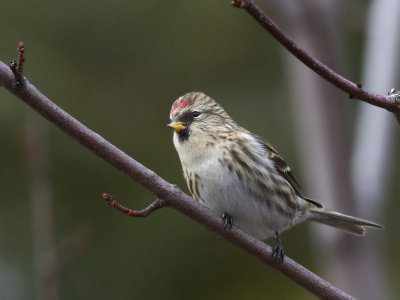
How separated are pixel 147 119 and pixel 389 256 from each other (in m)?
2.13

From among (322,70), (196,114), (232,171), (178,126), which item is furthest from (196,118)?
(322,70)

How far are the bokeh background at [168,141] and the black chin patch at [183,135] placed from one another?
0.85m

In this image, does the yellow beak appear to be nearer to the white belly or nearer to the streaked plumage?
the streaked plumage

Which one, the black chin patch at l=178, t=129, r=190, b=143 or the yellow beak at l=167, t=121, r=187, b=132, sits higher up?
the yellow beak at l=167, t=121, r=187, b=132

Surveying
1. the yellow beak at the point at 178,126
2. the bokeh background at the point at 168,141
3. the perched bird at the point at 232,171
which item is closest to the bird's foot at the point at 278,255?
the perched bird at the point at 232,171

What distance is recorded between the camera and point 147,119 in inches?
205

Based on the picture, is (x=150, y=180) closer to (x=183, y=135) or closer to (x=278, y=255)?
(x=278, y=255)

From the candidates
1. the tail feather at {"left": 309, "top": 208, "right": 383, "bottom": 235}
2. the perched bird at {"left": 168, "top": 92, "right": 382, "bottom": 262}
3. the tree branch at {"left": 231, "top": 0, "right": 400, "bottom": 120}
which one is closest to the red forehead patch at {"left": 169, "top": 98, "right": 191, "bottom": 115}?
the perched bird at {"left": 168, "top": 92, "right": 382, "bottom": 262}

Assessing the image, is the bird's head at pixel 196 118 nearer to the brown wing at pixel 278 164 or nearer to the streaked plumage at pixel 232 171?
the streaked plumage at pixel 232 171

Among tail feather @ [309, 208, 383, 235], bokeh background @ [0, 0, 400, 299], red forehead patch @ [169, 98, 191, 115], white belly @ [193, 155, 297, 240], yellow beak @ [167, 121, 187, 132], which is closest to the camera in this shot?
white belly @ [193, 155, 297, 240]

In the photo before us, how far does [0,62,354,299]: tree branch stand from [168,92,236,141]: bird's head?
2.57 feet

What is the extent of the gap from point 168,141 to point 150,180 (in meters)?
2.68

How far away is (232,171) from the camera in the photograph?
10.3ft

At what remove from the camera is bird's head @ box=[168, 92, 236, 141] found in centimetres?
326
